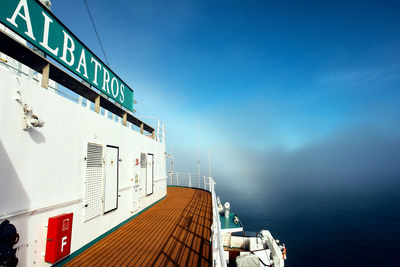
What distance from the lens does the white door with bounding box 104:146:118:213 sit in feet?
20.6

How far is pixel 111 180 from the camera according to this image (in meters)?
6.55

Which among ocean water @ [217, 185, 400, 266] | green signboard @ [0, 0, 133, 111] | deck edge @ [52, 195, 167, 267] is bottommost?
ocean water @ [217, 185, 400, 266]

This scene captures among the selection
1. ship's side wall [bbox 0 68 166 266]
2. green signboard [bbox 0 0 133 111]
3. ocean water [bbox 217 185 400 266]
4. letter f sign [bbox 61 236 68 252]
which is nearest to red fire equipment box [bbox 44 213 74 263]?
letter f sign [bbox 61 236 68 252]

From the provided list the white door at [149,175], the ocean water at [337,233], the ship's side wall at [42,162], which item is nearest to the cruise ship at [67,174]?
the ship's side wall at [42,162]

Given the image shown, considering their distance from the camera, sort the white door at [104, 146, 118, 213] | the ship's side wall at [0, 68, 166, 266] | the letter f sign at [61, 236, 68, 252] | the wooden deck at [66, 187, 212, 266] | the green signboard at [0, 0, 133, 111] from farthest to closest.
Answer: the white door at [104, 146, 118, 213] → the wooden deck at [66, 187, 212, 266] → the letter f sign at [61, 236, 68, 252] → the green signboard at [0, 0, 133, 111] → the ship's side wall at [0, 68, 166, 266]

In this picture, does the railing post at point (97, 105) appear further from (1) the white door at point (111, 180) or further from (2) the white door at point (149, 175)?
(2) the white door at point (149, 175)

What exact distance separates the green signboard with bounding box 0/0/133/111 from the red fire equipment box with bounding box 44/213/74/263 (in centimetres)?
434

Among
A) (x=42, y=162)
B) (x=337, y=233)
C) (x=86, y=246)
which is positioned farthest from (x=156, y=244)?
(x=337, y=233)

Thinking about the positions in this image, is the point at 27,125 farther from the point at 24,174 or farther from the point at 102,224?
the point at 102,224

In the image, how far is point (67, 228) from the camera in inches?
175

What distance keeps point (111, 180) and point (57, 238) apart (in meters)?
2.53

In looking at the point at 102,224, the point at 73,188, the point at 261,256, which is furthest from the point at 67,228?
the point at 261,256

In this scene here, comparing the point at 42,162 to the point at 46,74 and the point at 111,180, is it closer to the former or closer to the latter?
the point at 46,74

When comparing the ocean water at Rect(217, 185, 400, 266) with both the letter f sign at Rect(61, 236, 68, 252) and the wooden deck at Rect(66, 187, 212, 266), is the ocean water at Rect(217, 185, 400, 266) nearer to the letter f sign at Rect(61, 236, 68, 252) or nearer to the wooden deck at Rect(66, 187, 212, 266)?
the wooden deck at Rect(66, 187, 212, 266)
